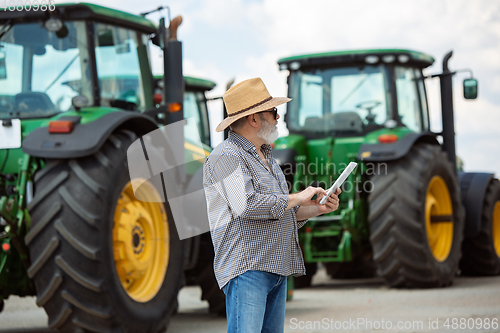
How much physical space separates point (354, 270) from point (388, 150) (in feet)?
9.53

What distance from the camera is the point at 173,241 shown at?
514 centimetres

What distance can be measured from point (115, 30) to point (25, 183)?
1602mm

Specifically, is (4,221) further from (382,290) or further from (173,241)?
(382,290)

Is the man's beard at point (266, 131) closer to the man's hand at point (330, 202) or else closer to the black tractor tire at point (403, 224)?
the man's hand at point (330, 202)

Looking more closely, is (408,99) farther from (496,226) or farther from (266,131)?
(266,131)

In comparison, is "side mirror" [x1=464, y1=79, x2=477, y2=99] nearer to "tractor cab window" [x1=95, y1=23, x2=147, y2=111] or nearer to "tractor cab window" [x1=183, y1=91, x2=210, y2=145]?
"tractor cab window" [x1=183, y1=91, x2=210, y2=145]

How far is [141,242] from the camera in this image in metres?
4.83

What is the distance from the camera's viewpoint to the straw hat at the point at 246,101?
114 inches

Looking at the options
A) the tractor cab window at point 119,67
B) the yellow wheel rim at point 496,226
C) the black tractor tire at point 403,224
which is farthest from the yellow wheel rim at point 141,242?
the yellow wheel rim at point 496,226

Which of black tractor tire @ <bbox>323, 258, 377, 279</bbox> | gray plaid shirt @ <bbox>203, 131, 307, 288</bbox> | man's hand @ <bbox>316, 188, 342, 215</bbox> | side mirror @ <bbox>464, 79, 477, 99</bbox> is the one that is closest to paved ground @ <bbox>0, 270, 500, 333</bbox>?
black tractor tire @ <bbox>323, 258, 377, 279</bbox>

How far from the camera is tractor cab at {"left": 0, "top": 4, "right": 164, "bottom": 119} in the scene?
4.98 meters

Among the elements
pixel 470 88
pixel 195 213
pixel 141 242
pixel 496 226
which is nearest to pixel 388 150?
pixel 470 88

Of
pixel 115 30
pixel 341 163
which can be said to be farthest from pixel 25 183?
pixel 341 163

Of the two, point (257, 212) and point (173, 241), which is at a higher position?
point (257, 212)
